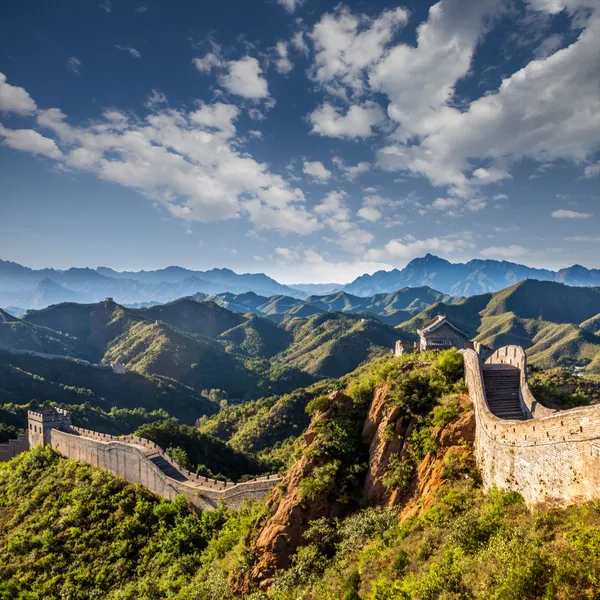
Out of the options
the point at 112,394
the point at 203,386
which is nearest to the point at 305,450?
the point at 112,394

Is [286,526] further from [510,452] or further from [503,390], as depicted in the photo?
[503,390]

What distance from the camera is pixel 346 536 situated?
1568 cm

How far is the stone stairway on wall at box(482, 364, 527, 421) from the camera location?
16766 mm

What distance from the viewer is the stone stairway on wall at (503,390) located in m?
16.8

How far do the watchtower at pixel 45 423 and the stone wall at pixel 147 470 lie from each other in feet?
4.21

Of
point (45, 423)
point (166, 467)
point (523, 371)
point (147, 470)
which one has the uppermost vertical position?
point (523, 371)

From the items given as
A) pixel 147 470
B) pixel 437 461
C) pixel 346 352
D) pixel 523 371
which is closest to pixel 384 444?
pixel 437 461

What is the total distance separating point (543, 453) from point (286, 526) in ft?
35.8

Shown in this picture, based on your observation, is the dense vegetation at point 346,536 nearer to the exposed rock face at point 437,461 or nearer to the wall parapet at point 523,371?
the exposed rock face at point 437,461

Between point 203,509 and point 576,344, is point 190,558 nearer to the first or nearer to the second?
point 203,509

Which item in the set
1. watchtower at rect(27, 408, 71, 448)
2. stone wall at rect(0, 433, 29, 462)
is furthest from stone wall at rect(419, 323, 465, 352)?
stone wall at rect(0, 433, 29, 462)

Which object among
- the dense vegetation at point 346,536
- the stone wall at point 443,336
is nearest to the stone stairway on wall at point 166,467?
the dense vegetation at point 346,536

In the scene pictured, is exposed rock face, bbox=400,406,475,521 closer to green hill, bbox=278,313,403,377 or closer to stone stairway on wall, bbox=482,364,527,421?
stone stairway on wall, bbox=482,364,527,421

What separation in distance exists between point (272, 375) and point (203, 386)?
2781 centimetres
